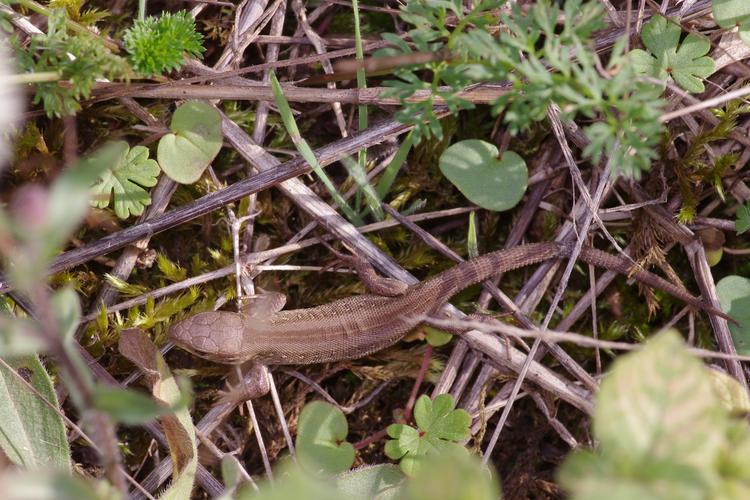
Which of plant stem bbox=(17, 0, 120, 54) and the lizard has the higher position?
plant stem bbox=(17, 0, 120, 54)

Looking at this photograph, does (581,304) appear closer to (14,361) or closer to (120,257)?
(120,257)

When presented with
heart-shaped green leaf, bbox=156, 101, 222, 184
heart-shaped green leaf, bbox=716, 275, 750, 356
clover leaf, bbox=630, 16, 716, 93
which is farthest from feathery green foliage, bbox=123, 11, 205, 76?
heart-shaped green leaf, bbox=716, 275, 750, 356

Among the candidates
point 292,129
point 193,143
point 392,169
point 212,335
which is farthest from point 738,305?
point 193,143

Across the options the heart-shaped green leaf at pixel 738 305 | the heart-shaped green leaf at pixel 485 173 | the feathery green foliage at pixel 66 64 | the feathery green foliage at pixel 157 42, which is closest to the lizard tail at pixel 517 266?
the heart-shaped green leaf at pixel 738 305

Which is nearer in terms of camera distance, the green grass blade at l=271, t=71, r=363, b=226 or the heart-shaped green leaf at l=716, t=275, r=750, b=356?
the green grass blade at l=271, t=71, r=363, b=226

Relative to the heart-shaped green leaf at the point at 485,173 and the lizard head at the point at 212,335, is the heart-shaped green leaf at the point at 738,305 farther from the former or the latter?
the lizard head at the point at 212,335

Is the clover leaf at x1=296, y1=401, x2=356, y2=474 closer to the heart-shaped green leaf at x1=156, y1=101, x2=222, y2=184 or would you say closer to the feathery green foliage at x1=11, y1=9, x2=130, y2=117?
the heart-shaped green leaf at x1=156, y1=101, x2=222, y2=184

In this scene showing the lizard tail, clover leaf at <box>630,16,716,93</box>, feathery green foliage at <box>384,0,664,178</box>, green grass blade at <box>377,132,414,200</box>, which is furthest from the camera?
the lizard tail

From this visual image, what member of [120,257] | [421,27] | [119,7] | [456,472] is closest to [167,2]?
[119,7]

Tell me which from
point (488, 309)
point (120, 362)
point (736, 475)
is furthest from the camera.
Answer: point (488, 309)
